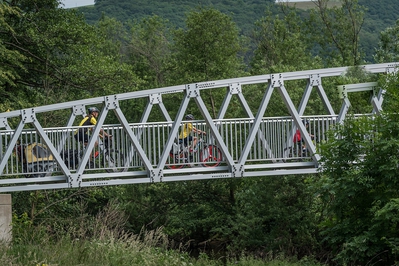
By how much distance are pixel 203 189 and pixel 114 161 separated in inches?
421

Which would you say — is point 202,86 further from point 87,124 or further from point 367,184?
point 367,184

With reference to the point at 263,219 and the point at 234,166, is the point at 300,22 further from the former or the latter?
the point at 234,166

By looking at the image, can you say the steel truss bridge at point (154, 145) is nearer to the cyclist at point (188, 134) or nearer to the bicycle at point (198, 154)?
the bicycle at point (198, 154)

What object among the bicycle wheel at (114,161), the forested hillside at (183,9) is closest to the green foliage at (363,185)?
the bicycle wheel at (114,161)

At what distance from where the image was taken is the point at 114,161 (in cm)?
1802

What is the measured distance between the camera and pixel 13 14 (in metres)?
28.0

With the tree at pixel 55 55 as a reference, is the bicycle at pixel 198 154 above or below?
below

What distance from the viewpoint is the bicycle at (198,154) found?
18703mm

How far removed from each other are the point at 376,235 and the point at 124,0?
97847 mm

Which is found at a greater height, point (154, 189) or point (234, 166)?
A: point (234, 166)

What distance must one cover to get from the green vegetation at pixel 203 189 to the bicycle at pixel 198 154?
1498mm

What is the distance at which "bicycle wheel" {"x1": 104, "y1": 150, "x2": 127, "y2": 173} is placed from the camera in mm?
18094

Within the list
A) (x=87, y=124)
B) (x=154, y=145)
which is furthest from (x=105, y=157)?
(x=154, y=145)

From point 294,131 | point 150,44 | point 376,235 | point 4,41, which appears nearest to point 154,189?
point 4,41
